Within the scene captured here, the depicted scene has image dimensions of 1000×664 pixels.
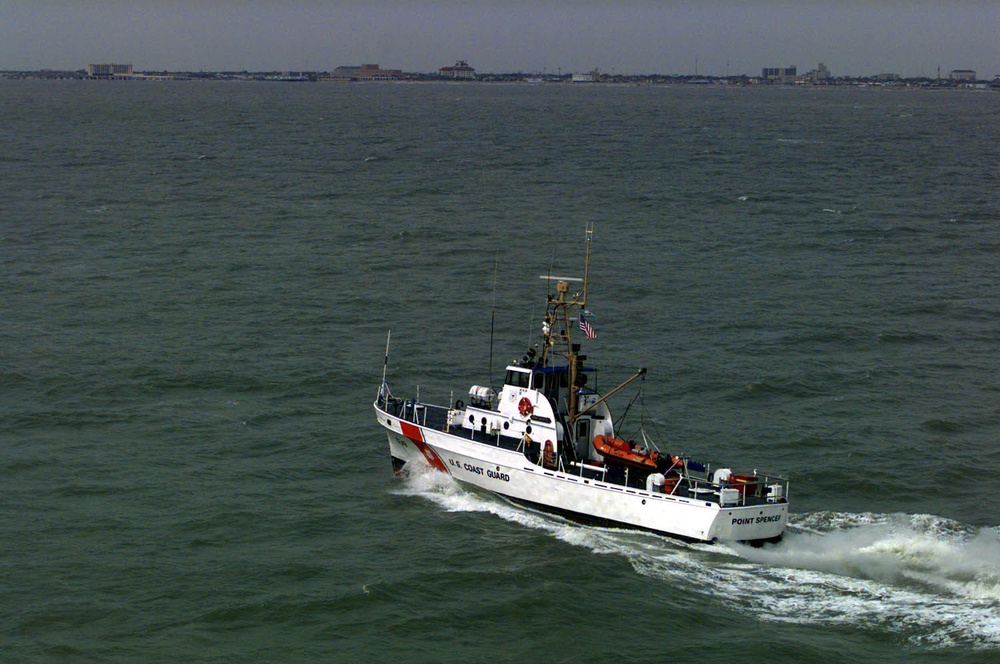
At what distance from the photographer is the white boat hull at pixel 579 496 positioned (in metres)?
36.7

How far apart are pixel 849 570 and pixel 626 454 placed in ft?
24.7

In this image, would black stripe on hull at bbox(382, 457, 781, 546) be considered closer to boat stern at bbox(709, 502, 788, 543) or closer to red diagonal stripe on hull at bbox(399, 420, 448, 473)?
boat stern at bbox(709, 502, 788, 543)

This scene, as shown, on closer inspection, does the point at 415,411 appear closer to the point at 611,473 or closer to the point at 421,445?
the point at 421,445

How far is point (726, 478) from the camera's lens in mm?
37000

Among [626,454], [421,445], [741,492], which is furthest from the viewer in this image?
[421,445]

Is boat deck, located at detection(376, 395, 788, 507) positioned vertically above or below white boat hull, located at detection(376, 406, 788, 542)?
above

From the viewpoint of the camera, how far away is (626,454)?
39.2 meters

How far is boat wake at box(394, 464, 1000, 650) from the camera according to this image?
107 feet

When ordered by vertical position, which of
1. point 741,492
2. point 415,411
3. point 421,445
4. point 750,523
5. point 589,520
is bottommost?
point 589,520

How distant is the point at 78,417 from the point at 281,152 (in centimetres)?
9984

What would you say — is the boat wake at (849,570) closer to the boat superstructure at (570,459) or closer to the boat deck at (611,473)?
the boat superstructure at (570,459)

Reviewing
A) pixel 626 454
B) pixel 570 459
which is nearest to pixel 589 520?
pixel 626 454

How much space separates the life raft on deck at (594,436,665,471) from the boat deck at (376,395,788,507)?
0.31 m

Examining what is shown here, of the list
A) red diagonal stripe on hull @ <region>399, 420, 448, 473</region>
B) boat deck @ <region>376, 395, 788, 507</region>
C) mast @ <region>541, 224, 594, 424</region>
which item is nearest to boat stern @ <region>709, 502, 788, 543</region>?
boat deck @ <region>376, 395, 788, 507</region>
